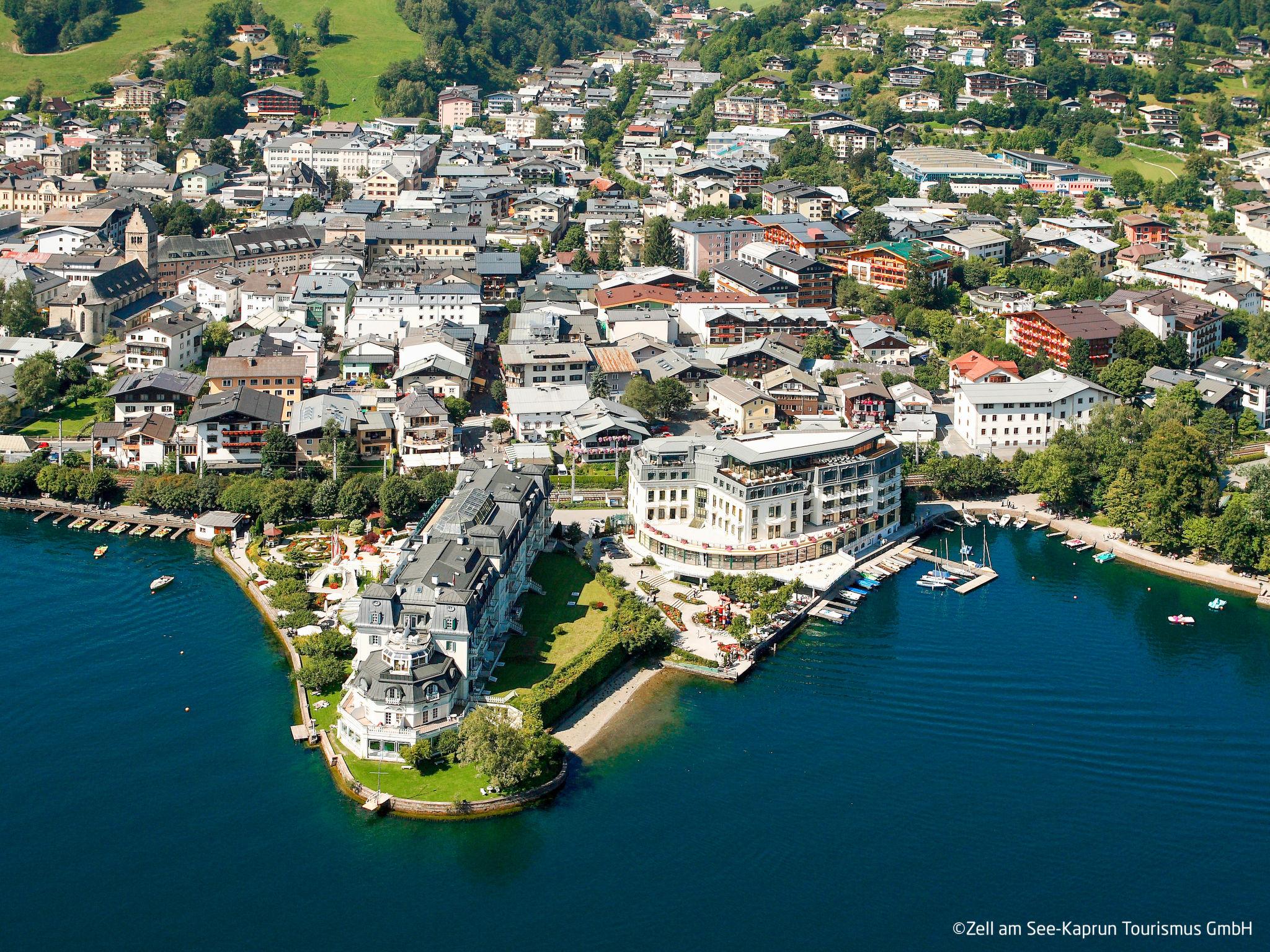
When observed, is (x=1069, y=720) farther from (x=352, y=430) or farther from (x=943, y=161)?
(x=943, y=161)

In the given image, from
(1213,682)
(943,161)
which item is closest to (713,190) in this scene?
(943,161)

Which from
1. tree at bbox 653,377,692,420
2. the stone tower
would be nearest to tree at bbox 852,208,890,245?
tree at bbox 653,377,692,420

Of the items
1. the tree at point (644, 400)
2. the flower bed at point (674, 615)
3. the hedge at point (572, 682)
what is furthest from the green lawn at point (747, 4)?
the hedge at point (572, 682)

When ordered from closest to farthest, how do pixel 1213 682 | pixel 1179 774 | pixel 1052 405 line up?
pixel 1179 774 → pixel 1213 682 → pixel 1052 405

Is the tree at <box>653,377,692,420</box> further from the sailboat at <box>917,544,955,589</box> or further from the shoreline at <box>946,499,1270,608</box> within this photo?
the sailboat at <box>917,544,955,589</box>

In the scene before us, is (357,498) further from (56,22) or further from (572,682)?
(56,22)

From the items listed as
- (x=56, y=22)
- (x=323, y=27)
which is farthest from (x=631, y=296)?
(x=56, y=22)

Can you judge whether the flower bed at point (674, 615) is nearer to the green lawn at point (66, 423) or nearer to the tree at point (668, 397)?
the tree at point (668, 397)
